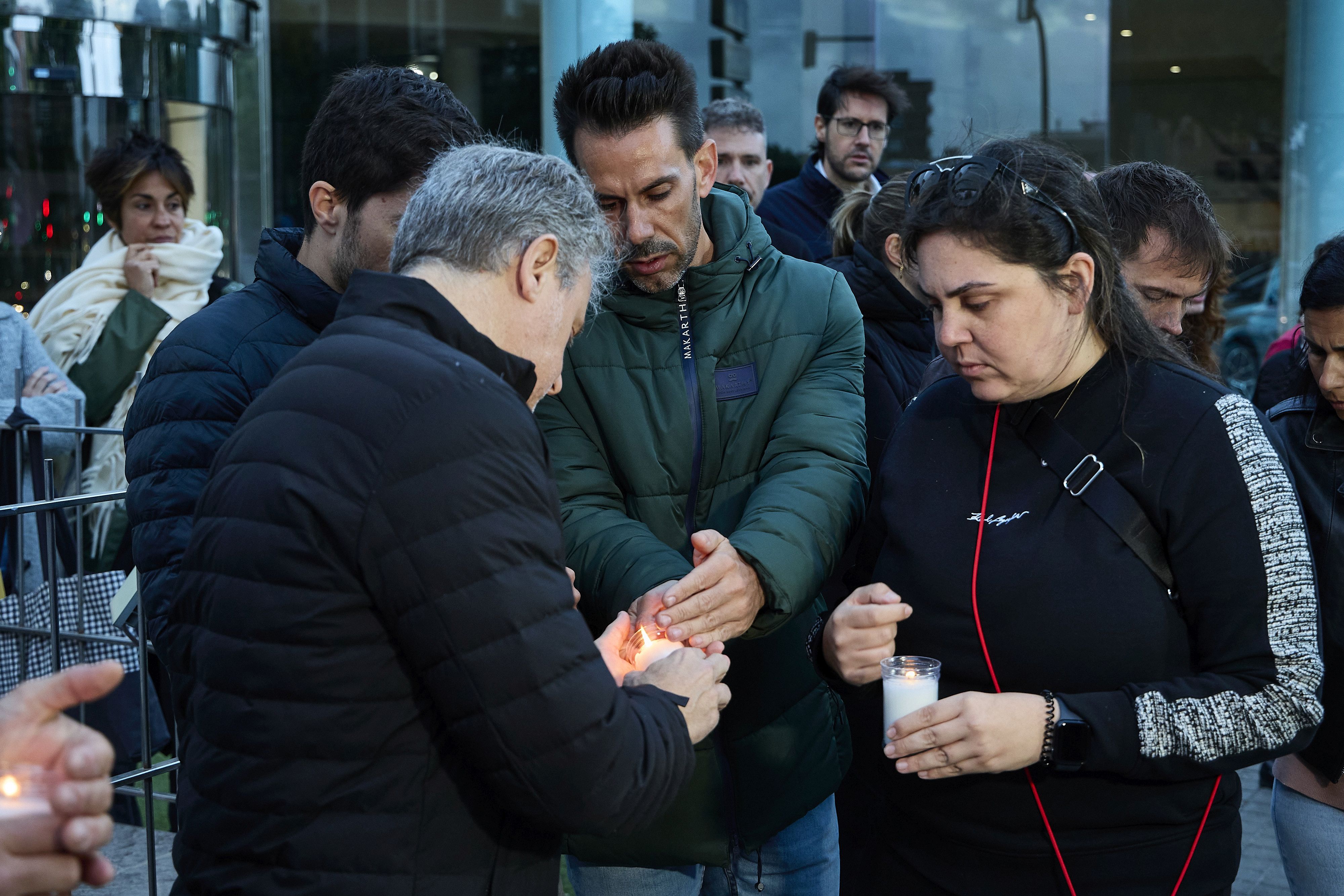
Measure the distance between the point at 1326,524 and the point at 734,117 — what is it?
4248 mm

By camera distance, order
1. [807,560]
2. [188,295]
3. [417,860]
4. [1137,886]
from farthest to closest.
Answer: [188,295] → [807,560] → [1137,886] → [417,860]

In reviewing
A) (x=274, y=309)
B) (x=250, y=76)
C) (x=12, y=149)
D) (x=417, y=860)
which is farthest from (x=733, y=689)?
(x=250, y=76)

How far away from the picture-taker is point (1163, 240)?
2.93m

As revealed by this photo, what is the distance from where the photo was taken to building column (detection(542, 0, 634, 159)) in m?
6.71

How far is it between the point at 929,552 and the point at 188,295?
4.18 metres

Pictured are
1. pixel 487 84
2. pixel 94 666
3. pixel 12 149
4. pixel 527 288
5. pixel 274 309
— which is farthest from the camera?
pixel 487 84

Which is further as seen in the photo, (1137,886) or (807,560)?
(807,560)

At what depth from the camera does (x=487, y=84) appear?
11.3 metres

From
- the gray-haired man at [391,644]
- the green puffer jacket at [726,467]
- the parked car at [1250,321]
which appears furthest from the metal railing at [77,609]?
the parked car at [1250,321]

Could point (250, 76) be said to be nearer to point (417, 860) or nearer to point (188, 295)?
point (188, 295)

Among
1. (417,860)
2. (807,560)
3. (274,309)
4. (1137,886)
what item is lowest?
(1137,886)

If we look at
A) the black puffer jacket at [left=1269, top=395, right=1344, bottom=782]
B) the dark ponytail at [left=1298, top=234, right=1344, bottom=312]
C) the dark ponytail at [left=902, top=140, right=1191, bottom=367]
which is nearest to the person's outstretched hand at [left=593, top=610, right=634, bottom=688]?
the dark ponytail at [left=902, top=140, right=1191, bottom=367]

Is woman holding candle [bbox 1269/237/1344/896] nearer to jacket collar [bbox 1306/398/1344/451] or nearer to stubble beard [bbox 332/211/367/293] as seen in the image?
jacket collar [bbox 1306/398/1344/451]

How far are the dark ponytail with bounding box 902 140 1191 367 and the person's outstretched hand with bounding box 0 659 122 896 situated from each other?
1.50 m
